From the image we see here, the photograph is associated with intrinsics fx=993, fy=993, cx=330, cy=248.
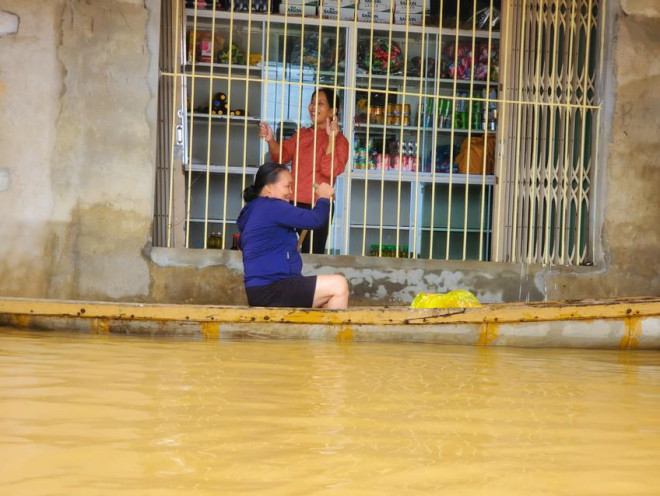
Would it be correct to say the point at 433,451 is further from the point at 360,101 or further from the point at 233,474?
the point at 360,101

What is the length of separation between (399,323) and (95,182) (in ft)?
8.09

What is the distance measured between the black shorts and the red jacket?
5.11 ft

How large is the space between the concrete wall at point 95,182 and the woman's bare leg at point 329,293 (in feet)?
3.79

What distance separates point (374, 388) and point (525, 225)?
427 cm

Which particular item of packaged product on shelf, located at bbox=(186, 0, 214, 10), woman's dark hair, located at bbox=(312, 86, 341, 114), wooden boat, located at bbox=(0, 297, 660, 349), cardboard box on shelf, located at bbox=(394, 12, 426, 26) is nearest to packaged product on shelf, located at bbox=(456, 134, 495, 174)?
cardboard box on shelf, located at bbox=(394, 12, 426, 26)

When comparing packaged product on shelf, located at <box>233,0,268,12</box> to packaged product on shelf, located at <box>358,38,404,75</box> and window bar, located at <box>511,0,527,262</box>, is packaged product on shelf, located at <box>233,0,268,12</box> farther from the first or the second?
window bar, located at <box>511,0,527,262</box>

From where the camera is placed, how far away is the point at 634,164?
6.99 m

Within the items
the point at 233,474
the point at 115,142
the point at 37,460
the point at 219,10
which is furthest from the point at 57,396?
the point at 219,10

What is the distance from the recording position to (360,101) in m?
8.84

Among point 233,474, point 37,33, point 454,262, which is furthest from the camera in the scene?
point 454,262

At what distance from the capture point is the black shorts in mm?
5426

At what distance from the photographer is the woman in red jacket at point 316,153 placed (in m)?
6.87

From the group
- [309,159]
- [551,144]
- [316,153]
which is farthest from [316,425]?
[551,144]

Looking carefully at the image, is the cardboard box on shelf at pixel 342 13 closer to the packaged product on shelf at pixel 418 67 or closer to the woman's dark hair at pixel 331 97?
the packaged product on shelf at pixel 418 67
